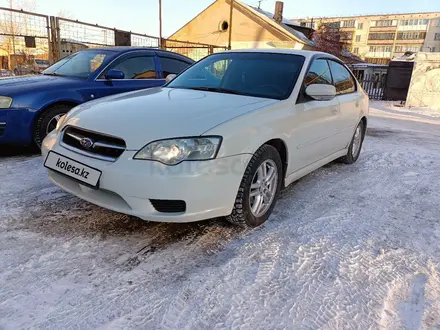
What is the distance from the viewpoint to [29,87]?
4.42m

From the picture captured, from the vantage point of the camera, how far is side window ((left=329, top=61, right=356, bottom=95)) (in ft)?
13.8

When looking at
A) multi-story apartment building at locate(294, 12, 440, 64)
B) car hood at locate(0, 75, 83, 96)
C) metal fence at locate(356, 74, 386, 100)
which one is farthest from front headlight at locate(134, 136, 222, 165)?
multi-story apartment building at locate(294, 12, 440, 64)

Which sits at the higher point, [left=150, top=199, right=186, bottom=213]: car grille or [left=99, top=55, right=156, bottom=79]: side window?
[left=99, top=55, right=156, bottom=79]: side window

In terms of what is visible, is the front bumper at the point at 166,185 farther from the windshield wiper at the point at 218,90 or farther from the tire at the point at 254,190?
the windshield wiper at the point at 218,90

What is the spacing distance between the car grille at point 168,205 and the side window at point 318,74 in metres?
1.81

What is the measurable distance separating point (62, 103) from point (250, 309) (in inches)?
153

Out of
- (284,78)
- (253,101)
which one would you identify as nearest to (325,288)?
(253,101)

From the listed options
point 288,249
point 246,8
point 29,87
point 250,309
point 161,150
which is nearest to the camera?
point 250,309

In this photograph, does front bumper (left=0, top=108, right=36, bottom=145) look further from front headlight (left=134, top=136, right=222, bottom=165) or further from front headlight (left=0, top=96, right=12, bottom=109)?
front headlight (left=134, top=136, right=222, bottom=165)

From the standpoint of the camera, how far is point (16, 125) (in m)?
4.26

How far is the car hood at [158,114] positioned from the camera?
7.92ft

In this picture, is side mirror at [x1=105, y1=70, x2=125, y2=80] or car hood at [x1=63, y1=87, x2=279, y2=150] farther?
side mirror at [x1=105, y1=70, x2=125, y2=80]

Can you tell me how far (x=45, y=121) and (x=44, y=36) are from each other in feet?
20.6

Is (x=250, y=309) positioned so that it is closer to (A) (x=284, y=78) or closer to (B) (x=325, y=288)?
(B) (x=325, y=288)
